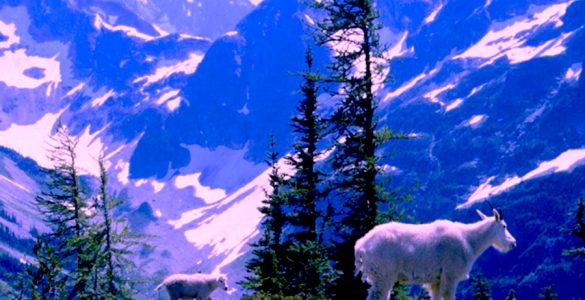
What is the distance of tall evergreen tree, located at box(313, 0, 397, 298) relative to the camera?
86.3ft

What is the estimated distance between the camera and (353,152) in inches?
1051

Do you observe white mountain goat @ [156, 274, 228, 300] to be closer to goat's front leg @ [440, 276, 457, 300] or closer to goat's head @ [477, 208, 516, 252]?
goat's front leg @ [440, 276, 457, 300]

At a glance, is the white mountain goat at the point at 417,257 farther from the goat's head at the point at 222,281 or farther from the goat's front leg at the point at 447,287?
the goat's head at the point at 222,281

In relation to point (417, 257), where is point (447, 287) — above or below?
below

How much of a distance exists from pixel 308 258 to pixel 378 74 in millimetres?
8503

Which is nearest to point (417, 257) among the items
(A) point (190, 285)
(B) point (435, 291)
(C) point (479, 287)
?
(B) point (435, 291)

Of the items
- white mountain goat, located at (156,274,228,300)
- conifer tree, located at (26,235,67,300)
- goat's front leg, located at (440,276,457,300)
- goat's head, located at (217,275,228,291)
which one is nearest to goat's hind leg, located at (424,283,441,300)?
goat's front leg, located at (440,276,457,300)

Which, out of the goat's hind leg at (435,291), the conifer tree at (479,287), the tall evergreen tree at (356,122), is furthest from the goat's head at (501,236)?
the conifer tree at (479,287)

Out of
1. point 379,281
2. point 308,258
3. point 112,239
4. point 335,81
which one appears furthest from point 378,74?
point 112,239

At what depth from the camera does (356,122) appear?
26.6 meters

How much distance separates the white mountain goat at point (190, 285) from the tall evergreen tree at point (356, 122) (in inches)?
198

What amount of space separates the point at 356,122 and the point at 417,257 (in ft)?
39.4

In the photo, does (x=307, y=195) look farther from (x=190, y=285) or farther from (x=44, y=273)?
(x=44, y=273)

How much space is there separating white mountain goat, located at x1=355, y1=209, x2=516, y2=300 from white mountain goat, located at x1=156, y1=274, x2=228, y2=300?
40.3 feet
